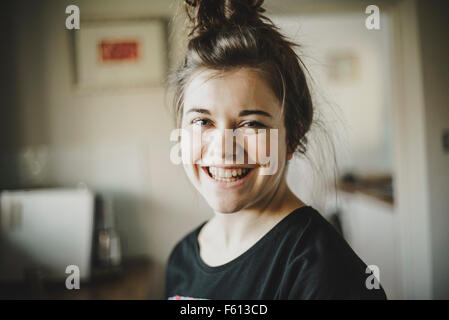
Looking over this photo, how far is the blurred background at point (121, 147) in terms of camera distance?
652 mm

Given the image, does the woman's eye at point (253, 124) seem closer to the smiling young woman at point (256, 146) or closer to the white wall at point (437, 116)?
the smiling young woman at point (256, 146)

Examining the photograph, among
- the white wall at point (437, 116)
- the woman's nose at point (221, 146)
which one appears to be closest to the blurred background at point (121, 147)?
the white wall at point (437, 116)

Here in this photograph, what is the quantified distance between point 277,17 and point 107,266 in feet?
2.36

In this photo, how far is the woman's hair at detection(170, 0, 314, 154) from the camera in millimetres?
366

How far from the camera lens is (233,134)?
36 centimetres

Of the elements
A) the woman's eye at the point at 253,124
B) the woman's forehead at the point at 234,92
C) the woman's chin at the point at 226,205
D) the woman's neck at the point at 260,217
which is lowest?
the woman's neck at the point at 260,217

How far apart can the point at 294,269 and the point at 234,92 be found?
227 mm

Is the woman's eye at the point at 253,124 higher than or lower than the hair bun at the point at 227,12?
lower

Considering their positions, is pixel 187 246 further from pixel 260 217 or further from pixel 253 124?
pixel 253 124

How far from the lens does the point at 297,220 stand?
0.40m

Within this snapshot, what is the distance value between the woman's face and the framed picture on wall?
1.64ft

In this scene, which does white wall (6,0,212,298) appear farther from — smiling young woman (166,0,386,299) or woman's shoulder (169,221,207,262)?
smiling young woman (166,0,386,299)

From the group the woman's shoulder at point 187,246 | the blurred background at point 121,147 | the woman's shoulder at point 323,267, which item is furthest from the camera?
the blurred background at point 121,147
